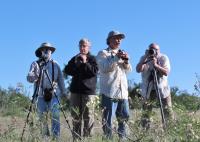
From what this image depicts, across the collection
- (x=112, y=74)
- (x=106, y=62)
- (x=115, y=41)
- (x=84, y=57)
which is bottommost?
(x=112, y=74)

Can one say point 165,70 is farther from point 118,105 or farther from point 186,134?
point 186,134

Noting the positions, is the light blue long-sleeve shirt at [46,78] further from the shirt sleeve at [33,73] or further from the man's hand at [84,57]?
the man's hand at [84,57]

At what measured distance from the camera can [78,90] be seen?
858 centimetres

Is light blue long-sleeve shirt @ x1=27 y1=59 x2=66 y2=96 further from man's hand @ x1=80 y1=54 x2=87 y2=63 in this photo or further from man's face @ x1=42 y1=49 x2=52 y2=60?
man's hand @ x1=80 y1=54 x2=87 y2=63

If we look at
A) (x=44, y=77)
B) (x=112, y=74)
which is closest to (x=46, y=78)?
(x=44, y=77)

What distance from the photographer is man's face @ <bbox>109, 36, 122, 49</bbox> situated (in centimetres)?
819

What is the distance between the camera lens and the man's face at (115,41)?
26.9 ft

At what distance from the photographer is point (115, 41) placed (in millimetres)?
8203

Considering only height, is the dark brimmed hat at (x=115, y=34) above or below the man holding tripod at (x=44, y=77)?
above

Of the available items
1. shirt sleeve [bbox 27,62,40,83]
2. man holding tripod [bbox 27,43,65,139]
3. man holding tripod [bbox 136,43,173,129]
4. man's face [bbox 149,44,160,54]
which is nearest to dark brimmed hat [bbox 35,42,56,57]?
man holding tripod [bbox 27,43,65,139]

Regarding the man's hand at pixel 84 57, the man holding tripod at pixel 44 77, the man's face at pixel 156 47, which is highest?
the man's face at pixel 156 47

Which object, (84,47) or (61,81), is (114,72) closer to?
(84,47)

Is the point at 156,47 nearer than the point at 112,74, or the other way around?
the point at 112,74

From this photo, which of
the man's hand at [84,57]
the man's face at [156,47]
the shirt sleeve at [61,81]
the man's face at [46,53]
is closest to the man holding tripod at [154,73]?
the man's face at [156,47]
